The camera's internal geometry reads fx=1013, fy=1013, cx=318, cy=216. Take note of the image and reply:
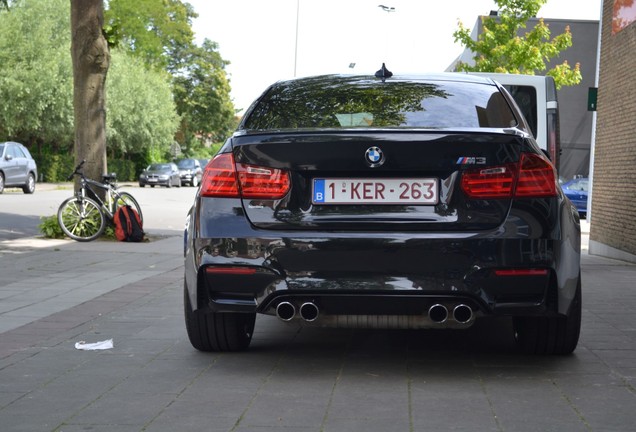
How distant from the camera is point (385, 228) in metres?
4.98

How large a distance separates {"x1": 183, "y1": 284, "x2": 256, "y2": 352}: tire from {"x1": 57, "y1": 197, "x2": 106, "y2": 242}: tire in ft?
31.6

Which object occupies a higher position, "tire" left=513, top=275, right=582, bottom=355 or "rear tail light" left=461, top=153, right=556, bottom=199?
"rear tail light" left=461, top=153, right=556, bottom=199

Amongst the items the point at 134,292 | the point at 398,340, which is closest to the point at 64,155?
the point at 134,292

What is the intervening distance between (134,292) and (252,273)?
163 inches

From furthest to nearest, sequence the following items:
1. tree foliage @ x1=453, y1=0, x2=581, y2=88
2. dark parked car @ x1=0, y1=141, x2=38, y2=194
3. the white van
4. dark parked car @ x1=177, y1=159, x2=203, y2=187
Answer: dark parked car @ x1=177, y1=159, x2=203, y2=187
tree foliage @ x1=453, y1=0, x2=581, y2=88
dark parked car @ x1=0, y1=141, x2=38, y2=194
the white van

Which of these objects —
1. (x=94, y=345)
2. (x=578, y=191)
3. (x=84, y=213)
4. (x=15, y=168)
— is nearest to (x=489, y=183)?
(x=94, y=345)

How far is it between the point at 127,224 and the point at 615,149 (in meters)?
7.85

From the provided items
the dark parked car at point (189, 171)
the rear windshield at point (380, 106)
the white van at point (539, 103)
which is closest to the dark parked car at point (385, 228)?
the rear windshield at point (380, 106)

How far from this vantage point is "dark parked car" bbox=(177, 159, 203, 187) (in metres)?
61.3

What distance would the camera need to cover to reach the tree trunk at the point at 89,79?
15172 mm

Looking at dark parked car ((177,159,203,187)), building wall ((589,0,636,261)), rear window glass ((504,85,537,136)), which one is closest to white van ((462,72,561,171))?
rear window glass ((504,85,537,136))

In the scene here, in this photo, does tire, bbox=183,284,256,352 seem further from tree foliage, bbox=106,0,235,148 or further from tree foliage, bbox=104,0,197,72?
tree foliage, bbox=106,0,235,148

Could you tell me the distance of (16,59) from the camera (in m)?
48.2

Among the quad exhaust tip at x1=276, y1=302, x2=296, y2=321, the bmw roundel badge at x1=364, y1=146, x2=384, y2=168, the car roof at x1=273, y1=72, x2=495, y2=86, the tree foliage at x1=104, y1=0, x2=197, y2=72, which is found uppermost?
the tree foliage at x1=104, y1=0, x2=197, y2=72
